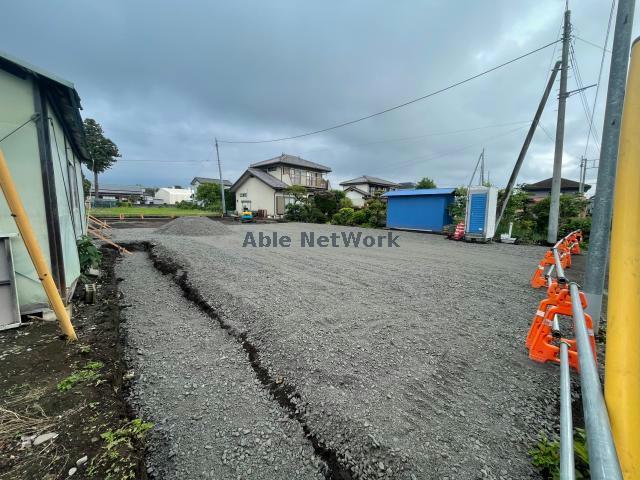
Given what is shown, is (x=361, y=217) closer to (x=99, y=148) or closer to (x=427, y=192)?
(x=427, y=192)

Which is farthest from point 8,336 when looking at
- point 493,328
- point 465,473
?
point 493,328

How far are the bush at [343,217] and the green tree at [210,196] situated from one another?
18.0m

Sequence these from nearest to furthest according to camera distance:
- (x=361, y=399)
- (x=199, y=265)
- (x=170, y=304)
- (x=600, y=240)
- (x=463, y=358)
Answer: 1. (x=361, y=399)
2. (x=463, y=358)
3. (x=600, y=240)
4. (x=170, y=304)
5. (x=199, y=265)

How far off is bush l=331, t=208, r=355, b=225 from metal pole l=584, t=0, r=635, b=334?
16.4 m

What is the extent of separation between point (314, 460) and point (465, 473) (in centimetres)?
95

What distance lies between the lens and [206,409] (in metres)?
2.24

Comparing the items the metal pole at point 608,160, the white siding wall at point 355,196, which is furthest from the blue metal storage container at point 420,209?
the white siding wall at point 355,196

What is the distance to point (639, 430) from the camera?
2.83ft

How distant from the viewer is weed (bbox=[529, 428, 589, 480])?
1.57 meters

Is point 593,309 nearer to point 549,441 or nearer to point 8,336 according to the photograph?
point 549,441

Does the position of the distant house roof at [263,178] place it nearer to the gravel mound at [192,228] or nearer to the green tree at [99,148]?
the gravel mound at [192,228]

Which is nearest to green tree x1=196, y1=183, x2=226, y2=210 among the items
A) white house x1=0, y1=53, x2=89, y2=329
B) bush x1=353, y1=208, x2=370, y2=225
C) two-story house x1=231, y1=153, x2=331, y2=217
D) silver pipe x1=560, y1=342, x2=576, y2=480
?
two-story house x1=231, y1=153, x2=331, y2=217

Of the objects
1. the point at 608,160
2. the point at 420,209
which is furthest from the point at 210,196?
the point at 608,160

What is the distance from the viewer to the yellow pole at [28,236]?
95.7 inches
